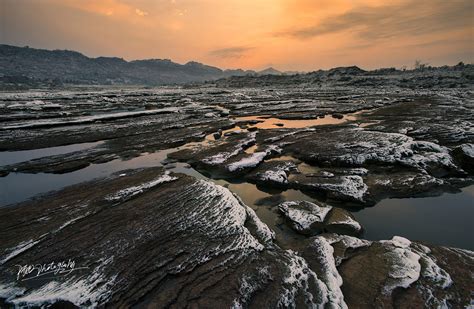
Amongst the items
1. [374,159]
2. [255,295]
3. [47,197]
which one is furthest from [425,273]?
[47,197]

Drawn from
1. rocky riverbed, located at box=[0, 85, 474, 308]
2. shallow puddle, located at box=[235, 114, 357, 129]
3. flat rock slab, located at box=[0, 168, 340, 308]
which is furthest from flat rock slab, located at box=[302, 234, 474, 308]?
shallow puddle, located at box=[235, 114, 357, 129]

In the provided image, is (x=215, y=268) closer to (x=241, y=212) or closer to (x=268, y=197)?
(x=241, y=212)

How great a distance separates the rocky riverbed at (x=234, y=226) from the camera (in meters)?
5.37

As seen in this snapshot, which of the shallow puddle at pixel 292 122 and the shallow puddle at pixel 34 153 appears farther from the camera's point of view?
the shallow puddle at pixel 292 122

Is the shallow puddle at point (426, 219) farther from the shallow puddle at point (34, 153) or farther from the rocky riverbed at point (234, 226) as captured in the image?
the shallow puddle at point (34, 153)

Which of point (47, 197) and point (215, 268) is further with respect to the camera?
point (47, 197)

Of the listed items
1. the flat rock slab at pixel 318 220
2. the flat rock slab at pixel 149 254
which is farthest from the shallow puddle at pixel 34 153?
the flat rock slab at pixel 318 220

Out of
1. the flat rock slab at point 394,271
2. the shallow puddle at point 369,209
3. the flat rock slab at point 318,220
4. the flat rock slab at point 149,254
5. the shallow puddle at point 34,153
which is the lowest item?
the shallow puddle at point 34,153

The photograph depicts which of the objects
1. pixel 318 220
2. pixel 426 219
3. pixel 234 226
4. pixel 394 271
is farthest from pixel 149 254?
pixel 426 219

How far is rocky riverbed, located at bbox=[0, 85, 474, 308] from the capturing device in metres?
5.37

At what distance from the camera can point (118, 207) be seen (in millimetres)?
8609

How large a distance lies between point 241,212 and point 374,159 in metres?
8.63

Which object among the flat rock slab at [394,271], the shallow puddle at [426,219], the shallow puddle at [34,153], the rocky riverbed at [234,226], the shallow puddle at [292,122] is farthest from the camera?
the shallow puddle at [292,122]

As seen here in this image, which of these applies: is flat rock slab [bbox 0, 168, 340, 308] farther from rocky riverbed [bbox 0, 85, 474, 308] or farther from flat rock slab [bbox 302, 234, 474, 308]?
flat rock slab [bbox 302, 234, 474, 308]
